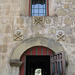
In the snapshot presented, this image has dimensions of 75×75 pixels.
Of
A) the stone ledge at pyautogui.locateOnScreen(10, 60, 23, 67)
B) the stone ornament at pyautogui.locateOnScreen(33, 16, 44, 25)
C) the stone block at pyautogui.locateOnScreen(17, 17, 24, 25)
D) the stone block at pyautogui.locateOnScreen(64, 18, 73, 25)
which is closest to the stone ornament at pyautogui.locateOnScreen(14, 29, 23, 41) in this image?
the stone block at pyautogui.locateOnScreen(17, 17, 24, 25)

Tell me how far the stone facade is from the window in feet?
1.85

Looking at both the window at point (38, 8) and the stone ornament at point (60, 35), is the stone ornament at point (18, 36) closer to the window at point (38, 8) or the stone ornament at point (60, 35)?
the window at point (38, 8)

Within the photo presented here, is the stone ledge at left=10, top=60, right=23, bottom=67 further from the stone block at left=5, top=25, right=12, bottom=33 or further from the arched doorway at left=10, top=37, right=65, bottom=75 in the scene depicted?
the stone block at left=5, top=25, right=12, bottom=33

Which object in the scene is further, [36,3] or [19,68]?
[36,3]

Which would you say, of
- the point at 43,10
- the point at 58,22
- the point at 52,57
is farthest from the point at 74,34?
the point at 43,10

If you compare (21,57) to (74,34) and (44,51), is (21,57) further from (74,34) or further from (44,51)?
(74,34)

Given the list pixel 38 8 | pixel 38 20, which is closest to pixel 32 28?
pixel 38 20

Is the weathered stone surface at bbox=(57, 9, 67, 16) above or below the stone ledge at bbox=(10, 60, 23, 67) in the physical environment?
above

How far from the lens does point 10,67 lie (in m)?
6.95

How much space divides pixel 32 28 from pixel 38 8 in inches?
52.1

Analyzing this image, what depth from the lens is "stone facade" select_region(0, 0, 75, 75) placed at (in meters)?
7.14

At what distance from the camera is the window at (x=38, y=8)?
26.2 feet

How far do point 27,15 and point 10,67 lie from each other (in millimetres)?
2756

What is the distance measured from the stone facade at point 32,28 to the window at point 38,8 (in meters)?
0.56
